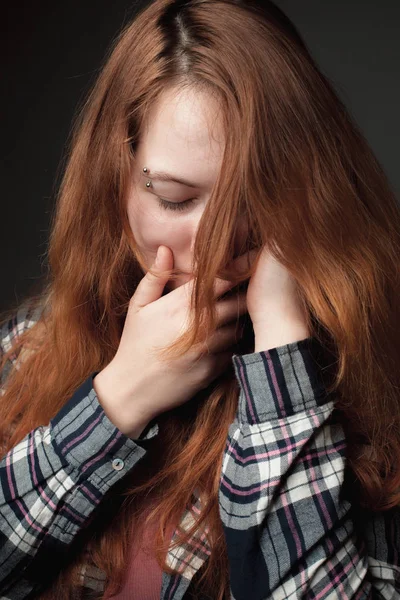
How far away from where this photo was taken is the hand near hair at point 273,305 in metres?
1.43

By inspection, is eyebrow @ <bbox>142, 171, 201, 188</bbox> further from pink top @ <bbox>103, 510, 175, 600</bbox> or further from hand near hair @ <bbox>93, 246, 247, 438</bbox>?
pink top @ <bbox>103, 510, 175, 600</bbox>

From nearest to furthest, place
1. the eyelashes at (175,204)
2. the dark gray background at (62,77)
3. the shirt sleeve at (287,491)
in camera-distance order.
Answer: the shirt sleeve at (287,491) < the eyelashes at (175,204) < the dark gray background at (62,77)

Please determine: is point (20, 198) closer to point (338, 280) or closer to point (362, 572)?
point (338, 280)

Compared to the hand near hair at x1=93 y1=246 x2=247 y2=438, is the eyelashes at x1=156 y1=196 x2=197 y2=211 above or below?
above

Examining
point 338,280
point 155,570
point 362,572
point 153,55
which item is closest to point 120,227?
point 153,55

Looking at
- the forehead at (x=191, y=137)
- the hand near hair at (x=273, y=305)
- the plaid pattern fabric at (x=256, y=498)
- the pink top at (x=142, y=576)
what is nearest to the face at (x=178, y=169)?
the forehead at (x=191, y=137)

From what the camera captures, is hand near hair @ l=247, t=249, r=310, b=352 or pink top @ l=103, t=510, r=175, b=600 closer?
hand near hair @ l=247, t=249, r=310, b=352

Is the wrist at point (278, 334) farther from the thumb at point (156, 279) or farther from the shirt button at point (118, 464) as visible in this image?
the shirt button at point (118, 464)

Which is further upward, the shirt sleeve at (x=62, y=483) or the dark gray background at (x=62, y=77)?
the dark gray background at (x=62, y=77)

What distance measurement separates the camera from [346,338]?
1446 mm

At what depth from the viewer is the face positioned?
142cm

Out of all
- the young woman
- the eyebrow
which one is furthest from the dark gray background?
the eyebrow

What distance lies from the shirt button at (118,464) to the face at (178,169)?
0.33 m

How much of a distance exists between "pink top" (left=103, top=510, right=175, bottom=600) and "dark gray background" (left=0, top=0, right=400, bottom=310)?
105 centimetres
